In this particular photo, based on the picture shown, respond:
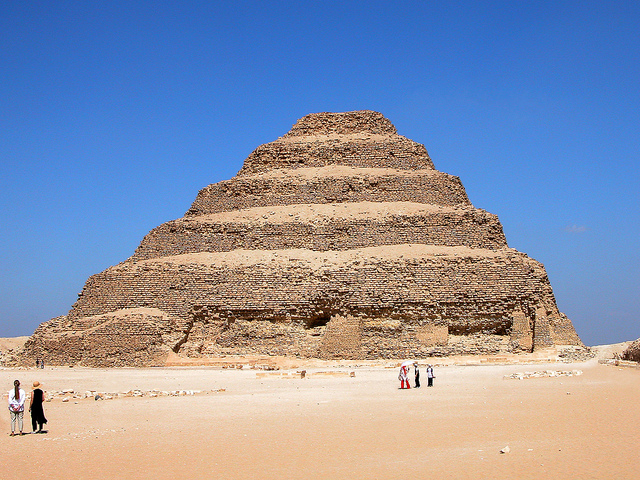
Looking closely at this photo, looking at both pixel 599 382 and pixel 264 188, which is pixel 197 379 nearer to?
pixel 599 382

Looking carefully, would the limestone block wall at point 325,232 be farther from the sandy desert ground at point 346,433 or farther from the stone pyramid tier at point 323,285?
the sandy desert ground at point 346,433

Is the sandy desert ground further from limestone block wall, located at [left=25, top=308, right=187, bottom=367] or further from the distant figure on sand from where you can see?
limestone block wall, located at [left=25, top=308, right=187, bottom=367]

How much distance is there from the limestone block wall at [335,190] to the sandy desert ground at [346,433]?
707 inches

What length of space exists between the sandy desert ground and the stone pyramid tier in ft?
31.1

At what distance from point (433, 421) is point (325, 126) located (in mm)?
33706

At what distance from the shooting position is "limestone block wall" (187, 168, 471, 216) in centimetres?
3678

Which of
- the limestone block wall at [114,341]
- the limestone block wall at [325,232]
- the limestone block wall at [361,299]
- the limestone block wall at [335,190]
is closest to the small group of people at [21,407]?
the limestone block wall at [114,341]

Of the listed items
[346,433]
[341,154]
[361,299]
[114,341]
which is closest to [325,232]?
[361,299]

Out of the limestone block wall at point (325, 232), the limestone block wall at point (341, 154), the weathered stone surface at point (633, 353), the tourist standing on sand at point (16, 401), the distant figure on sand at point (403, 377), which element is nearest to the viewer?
the tourist standing on sand at point (16, 401)

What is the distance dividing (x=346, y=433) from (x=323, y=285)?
19.1m

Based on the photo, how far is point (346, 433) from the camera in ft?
36.8

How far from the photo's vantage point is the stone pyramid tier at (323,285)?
2947 centimetres

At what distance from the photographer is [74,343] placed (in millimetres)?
30188

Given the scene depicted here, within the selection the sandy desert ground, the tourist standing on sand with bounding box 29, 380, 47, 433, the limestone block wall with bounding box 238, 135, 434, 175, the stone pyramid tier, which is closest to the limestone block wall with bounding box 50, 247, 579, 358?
the stone pyramid tier
